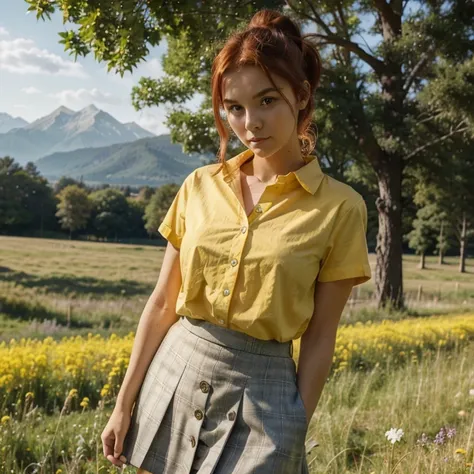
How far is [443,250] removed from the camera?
90.1ft

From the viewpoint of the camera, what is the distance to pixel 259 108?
1487 millimetres

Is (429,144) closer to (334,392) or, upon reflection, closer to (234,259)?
(334,392)

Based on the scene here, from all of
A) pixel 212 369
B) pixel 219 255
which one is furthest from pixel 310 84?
pixel 212 369

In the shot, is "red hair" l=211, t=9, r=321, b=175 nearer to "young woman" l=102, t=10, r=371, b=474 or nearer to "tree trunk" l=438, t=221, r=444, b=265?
"young woman" l=102, t=10, r=371, b=474

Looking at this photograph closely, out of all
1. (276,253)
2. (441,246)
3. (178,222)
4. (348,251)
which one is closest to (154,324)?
(178,222)

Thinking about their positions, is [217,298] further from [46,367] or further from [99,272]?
[99,272]

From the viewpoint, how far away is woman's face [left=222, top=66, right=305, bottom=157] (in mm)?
1473

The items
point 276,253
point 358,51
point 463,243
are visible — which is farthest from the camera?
point 463,243

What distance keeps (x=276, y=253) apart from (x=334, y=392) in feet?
12.8

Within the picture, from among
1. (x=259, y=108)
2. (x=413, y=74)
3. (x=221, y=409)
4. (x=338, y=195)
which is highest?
(x=413, y=74)

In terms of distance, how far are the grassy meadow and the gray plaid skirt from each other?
0.76m

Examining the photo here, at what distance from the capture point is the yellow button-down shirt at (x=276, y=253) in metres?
1.44

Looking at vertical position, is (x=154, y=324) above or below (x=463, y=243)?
below

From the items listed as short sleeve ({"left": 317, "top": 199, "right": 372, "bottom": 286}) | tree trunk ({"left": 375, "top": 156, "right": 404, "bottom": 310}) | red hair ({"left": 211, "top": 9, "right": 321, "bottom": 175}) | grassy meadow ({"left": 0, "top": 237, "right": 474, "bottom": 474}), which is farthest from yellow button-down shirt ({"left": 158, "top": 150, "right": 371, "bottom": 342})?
tree trunk ({"left": 375, "top": 156, "right": 404, "bottom": 310})
